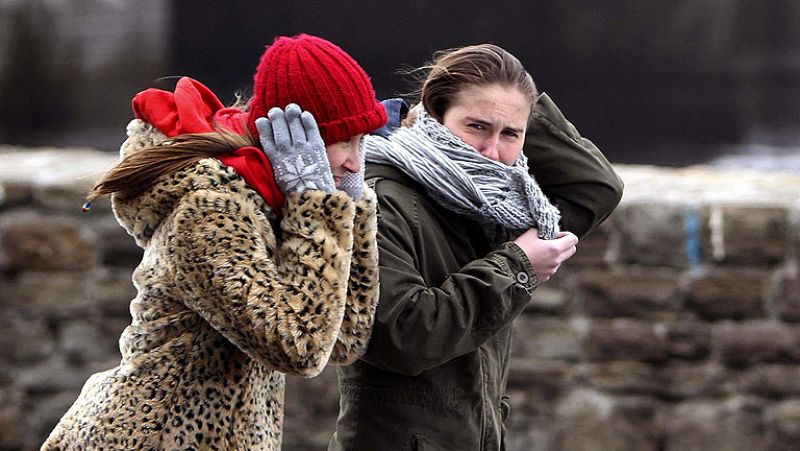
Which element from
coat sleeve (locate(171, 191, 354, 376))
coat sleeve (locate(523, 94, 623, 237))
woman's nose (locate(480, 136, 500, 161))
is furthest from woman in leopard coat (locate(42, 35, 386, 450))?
coat sleeve (locate(523, 94, 623, 237))

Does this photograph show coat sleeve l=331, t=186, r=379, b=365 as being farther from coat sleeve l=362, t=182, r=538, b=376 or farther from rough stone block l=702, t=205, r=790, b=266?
rough stone block l=702, t=205, r=790, b=266

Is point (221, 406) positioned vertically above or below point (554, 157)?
below

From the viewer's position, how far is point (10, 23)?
5234mm

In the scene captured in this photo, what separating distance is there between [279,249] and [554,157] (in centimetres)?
81

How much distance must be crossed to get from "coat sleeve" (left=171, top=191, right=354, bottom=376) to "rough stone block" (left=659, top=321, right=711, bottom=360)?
97.3 inches

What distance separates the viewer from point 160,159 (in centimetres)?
210

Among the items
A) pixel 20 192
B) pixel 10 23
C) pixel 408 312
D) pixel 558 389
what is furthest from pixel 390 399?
pixel 10 23

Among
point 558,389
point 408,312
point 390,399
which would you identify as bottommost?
point 558,389

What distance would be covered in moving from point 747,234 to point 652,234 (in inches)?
13.0

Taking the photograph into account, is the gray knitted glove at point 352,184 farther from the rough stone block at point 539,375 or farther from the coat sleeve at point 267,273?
the rough stone block at point 539,375

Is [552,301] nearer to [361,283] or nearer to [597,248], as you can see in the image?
[597,248]

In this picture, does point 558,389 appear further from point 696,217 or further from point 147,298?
point 147,298

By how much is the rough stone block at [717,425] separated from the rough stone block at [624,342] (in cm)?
23

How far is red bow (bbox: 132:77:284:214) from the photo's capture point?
211 cm
